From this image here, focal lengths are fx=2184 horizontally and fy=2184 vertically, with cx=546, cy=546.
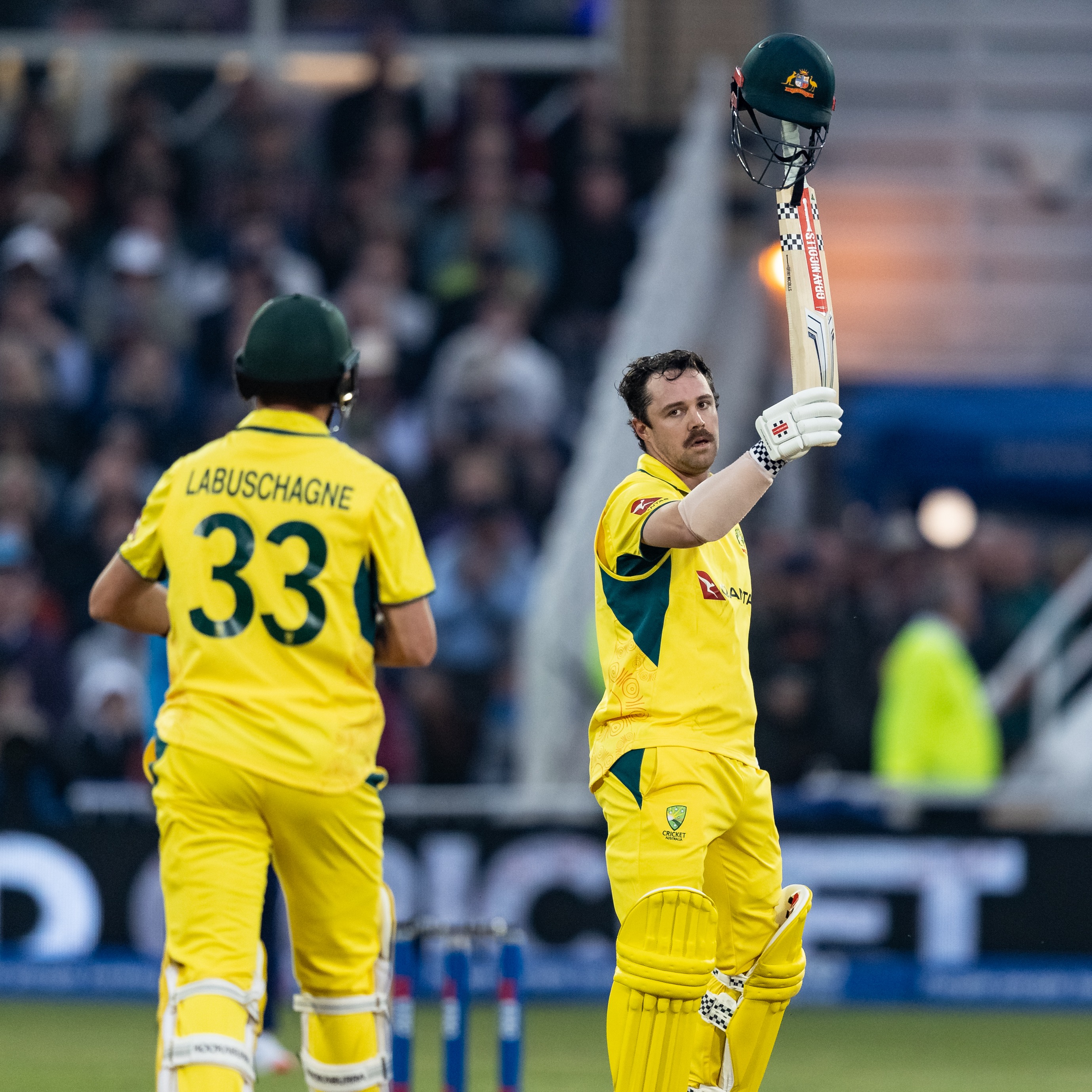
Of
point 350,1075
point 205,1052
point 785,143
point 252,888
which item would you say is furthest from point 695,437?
point 205,1052

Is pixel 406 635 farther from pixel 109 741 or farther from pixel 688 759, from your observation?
pixel 109 741

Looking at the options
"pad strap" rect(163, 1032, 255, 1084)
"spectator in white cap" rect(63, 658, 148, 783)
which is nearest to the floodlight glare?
"spectator in white cap" rect(63, 658, 148, 783)

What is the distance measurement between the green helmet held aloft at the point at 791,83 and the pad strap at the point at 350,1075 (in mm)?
2782

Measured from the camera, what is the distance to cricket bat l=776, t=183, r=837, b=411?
5.82m

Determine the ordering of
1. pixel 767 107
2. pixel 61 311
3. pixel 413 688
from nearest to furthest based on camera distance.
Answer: pixel 767 107 → pixel 413 688 → pixel 61 311

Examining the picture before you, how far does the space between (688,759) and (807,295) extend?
4.30ft

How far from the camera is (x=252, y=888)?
5.49 m

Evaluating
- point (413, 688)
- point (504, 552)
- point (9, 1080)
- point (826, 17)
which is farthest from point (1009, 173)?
point (9, 1080)

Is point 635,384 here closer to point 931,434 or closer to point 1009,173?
point 931,434

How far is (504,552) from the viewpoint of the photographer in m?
13.0

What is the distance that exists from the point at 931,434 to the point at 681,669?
9.49 m

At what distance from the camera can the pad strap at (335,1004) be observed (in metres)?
5.64

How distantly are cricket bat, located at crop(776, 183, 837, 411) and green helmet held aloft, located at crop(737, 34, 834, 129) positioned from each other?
0.20 meters

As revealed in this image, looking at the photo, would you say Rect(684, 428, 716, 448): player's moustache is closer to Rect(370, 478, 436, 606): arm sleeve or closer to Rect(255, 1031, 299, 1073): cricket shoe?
Rect(370, 478, 436, 606): arm sleeve
